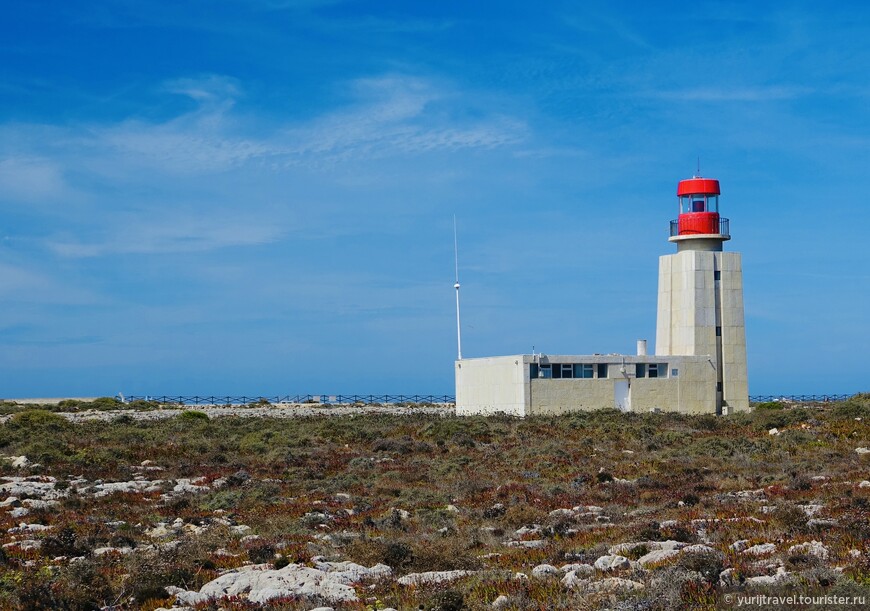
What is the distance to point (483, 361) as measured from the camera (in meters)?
48.1

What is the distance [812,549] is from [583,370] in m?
34.0

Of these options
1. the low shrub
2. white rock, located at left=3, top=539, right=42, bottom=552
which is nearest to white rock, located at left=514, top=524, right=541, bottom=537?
white rock, located at left=3, top=539, right=42, bottom=552

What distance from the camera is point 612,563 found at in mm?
11586

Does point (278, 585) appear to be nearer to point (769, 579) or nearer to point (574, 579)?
point (574, 579)

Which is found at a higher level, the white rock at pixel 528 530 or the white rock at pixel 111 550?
the white rock at pixel 528 530

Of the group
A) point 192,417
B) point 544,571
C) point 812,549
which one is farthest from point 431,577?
point 192,417

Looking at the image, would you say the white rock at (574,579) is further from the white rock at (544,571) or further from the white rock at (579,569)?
the white rock at (544,571)

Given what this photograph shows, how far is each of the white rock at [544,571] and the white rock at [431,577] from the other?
2.75 feet

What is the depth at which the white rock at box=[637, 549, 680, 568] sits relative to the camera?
37.8ft

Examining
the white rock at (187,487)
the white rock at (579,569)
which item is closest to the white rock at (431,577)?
the white rock at (579,569)

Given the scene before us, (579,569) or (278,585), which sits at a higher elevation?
(579,569)

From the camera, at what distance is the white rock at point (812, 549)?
11.1 meters

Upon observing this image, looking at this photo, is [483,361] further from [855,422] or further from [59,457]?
[59,457]

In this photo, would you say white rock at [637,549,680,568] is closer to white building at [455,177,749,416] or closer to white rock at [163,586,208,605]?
white rock at [163,586,208,605]
